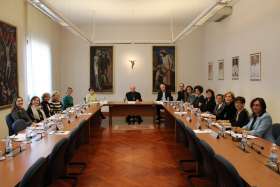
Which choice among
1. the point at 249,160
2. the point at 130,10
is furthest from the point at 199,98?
the point at 249,160

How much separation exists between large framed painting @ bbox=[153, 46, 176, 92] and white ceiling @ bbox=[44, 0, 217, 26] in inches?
41.9

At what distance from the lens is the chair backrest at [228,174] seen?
2251 mm

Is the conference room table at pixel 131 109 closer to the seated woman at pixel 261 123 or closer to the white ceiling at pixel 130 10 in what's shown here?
the white ceiling at pixel 130 10

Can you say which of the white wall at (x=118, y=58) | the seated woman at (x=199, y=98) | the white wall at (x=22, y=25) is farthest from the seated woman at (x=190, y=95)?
the white wall at (x=22, y=25)

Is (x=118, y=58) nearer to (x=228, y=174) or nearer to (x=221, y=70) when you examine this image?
(x=221, y=70)

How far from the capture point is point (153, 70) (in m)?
11.8

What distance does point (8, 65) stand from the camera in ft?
21.2

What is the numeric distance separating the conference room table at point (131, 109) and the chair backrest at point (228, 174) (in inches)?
257

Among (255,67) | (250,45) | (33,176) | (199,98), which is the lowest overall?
(33,176)

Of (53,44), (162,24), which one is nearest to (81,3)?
(53,44)

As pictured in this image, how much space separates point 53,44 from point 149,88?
392cm

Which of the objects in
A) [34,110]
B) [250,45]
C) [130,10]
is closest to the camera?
[34,110]

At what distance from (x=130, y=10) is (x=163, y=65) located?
343 centimetres

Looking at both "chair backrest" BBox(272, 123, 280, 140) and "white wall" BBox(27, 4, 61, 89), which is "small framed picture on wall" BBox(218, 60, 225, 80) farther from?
"white wall" BBox(27, 4, 61, 89)
